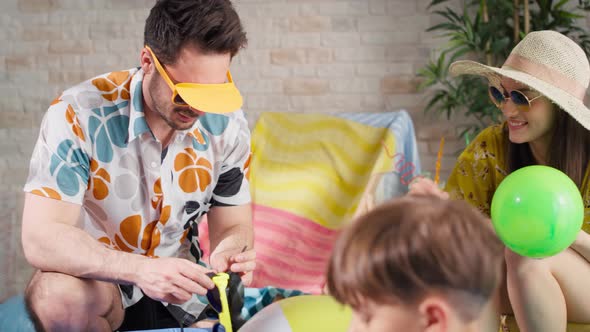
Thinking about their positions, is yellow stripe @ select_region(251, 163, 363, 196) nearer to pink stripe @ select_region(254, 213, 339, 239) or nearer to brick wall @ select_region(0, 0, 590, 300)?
pink stripe @ select_region(254, 213, 339, 239)

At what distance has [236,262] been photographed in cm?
175

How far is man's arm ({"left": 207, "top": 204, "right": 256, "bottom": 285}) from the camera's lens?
177 centimetres

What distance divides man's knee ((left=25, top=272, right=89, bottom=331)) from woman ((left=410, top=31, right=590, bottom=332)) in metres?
0.89

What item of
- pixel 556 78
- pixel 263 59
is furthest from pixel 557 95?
pixel 263 59

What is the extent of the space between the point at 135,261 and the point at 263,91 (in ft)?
7.32

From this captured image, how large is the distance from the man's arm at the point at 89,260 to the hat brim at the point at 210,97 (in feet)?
1.28

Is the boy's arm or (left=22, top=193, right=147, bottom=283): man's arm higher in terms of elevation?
the boy's arm

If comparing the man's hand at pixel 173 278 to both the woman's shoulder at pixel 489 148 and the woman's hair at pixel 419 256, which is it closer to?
the woman's hair at pixel 419 256

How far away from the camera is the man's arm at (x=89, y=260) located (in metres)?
1.57

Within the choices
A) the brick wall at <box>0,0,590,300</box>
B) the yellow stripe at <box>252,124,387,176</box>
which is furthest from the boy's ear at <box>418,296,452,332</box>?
the brick wall at <box>0,0,590,300</box>

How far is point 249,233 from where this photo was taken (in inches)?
79.1

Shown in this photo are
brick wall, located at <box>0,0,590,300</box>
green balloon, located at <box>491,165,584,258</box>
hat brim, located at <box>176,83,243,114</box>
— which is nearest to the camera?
green balloon, located at <box>491,165,584,258</box>

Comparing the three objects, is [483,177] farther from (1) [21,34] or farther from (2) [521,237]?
(1) [21,34]

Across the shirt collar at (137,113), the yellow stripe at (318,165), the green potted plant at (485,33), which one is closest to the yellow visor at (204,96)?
the shirt collar at (137,113)
